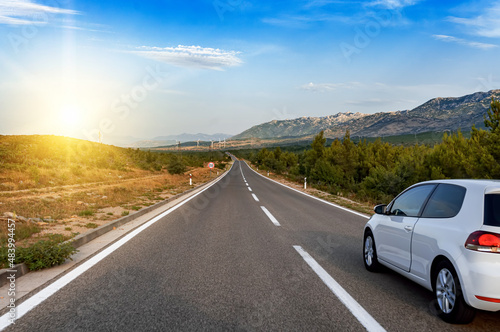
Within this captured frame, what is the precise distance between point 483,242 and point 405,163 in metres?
33.0

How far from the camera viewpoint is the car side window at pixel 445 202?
3.80 m

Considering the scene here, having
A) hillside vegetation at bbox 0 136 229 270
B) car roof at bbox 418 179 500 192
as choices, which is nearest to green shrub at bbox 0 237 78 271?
hillside vegetation at bbox 0 136 229 270

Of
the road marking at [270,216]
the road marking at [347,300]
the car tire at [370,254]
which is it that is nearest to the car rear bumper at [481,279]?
the road marking at [347,300]

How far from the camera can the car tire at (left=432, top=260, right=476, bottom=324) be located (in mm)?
3379

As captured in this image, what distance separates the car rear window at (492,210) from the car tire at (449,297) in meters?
0.58

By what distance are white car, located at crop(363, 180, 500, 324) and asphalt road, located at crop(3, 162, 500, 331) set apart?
0.31 m

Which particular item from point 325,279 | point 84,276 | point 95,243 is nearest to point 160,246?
point 95,243

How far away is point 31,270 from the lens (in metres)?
5.14

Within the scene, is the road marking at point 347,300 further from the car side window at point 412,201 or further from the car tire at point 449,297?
the car side window at point 412,201

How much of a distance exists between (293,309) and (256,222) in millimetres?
6529

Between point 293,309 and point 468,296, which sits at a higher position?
point 468,296

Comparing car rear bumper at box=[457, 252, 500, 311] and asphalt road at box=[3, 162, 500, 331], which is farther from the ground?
car rear bumper at box=[457, 252, 500, 311]

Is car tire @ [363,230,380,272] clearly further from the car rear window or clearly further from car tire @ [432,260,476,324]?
the car rear window

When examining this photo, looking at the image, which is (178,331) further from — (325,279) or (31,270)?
(31,270)
